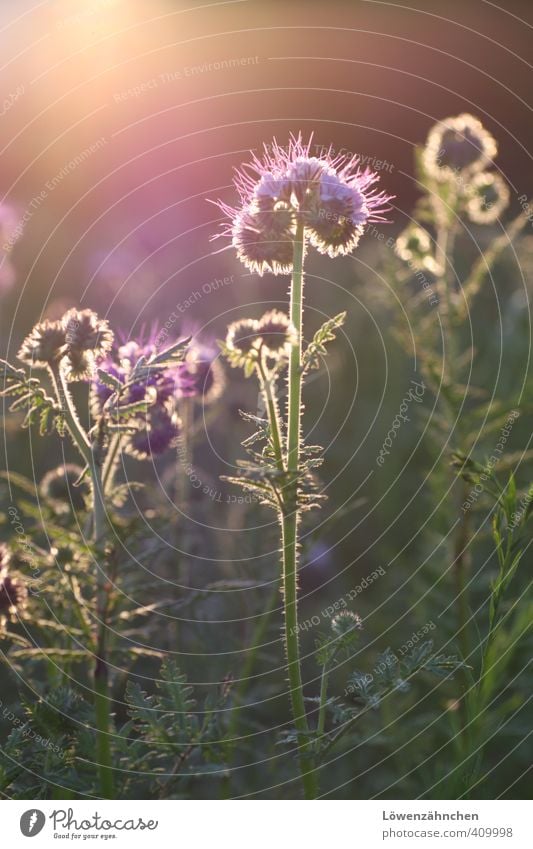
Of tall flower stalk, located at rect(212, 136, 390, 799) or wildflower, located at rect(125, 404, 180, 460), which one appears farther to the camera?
wildflower, located at rect(125, 404, 180, 460)

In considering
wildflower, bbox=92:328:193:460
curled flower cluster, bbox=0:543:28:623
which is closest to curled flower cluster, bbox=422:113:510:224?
wildflower, bbox=92:328:193:460

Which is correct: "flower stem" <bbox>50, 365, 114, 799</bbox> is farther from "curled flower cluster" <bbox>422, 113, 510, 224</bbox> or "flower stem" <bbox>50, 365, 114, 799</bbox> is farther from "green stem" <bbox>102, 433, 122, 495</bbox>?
"curled flower cluster" <bbox>422, 113, 510, 224</bbox>

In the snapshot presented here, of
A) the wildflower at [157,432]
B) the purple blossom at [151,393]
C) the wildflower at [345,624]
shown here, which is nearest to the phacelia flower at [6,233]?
the purple blossom at [151,393]

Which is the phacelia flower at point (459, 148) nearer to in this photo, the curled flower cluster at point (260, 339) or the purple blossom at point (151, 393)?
the purple blossom at point (151, 393)

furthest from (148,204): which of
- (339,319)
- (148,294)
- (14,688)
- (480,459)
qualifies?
(339,319)

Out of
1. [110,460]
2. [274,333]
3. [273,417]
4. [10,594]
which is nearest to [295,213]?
[274,333]

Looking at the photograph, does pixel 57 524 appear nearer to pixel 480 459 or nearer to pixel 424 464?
pixel 480 459
